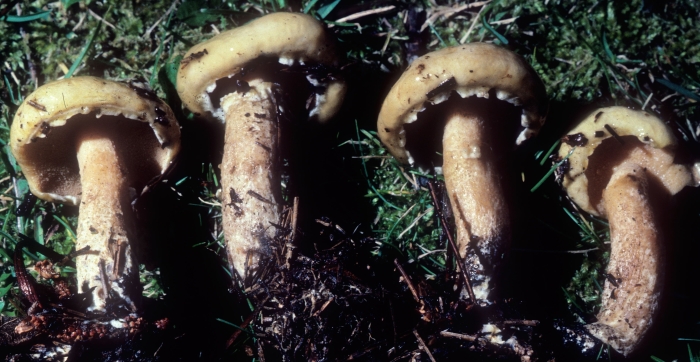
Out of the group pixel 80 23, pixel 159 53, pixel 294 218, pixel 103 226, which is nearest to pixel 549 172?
pixel 294 218

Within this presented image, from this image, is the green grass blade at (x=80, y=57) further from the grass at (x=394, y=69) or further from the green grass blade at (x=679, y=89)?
the green grass blade at (x=679, y=89)

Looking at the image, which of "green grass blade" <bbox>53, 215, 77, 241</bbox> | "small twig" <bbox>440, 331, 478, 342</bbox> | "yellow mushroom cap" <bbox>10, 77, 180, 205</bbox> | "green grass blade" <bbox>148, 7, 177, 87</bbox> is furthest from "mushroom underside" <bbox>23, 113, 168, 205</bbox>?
"small twig" <bbox>440, 331, 478, 342</bbox>

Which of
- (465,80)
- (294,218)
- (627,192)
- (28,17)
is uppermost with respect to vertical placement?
(28,17)

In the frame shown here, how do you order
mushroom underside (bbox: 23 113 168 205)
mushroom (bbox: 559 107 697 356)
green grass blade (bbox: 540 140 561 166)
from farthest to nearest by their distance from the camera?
1. green grass blade (bbox: 540 140 561 166)
2. mushroom underside (bbox: 23 113 168 205)
3. mushroom (bbox: 559 107 697 356)

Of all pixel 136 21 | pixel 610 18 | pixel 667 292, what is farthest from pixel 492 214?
pixel 136 21

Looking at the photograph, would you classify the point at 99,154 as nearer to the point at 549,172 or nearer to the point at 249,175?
the point at 249,175

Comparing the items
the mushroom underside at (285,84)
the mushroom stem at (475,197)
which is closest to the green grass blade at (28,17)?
the mushroom underside at (285,84)

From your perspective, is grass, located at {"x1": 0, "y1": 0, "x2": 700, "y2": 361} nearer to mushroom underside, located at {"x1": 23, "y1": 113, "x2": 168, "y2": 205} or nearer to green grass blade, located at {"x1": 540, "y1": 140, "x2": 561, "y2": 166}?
green grass blade, located at {"x1": 540, "y1": 140, "x2": 561, "y2": 166}
